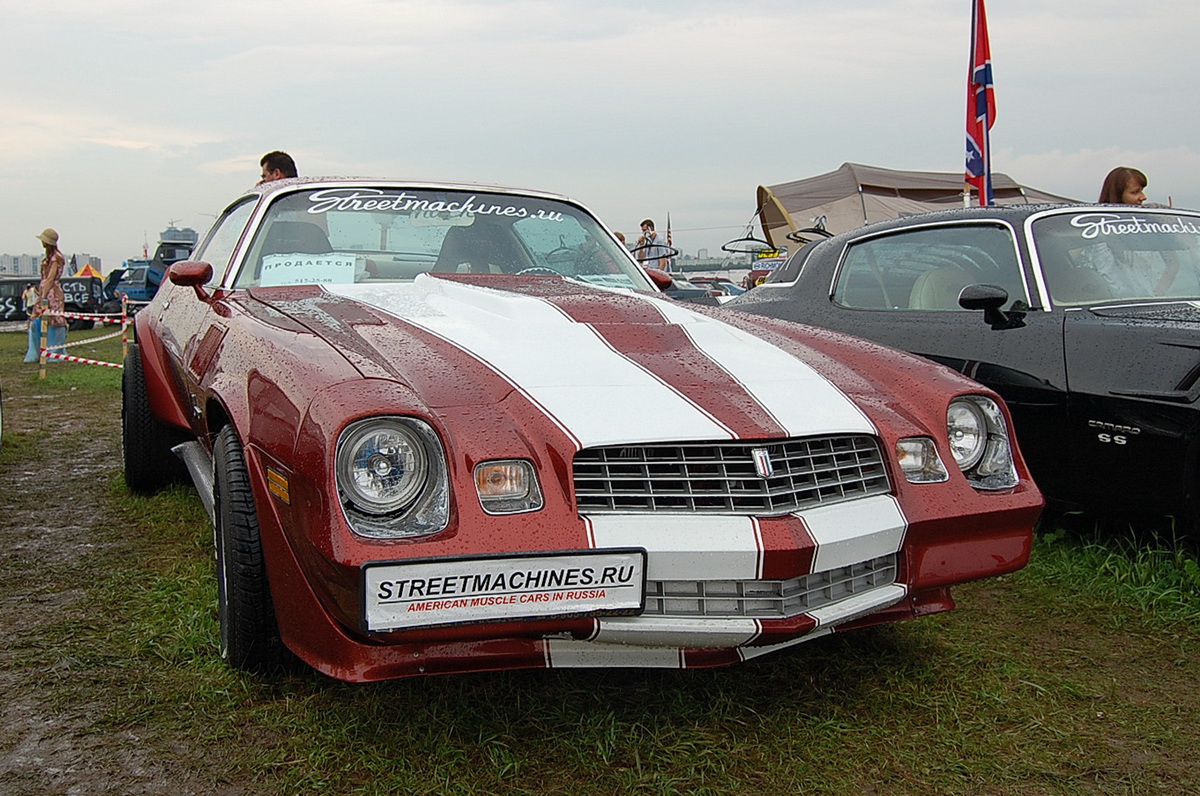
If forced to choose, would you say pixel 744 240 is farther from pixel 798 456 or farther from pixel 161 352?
pixel 798 456

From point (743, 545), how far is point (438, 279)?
5.27 feet

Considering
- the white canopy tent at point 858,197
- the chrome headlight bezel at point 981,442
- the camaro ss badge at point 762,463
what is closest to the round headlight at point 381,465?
the camaro ss badge at point 762,463

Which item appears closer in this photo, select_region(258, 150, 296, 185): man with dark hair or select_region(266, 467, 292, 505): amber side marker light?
select_region(266, 467, 292, 505): amber side marker light

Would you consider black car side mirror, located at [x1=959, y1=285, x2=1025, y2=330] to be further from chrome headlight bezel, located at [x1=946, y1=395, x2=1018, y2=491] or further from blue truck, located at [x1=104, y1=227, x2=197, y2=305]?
blue truck, located at [x1=104, y1=227, x2=197, y2=305]

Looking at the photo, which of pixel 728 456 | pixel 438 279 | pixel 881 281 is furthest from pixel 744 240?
pixel 728 456

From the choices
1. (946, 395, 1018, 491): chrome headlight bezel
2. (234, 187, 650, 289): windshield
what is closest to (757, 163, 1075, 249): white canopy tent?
(234, 187, 650, 289): windshield

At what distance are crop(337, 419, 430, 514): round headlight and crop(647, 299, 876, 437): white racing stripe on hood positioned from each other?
30.1 inches

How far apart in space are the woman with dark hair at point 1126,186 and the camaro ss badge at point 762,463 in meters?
4.21

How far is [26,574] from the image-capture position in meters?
3.37

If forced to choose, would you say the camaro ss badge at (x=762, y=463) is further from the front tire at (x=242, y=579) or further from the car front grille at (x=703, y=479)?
the front tire at (x=242, y=579)

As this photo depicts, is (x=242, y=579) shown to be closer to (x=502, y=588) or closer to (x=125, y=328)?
(x=502, y=588)

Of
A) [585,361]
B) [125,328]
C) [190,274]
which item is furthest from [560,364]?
[125,328]

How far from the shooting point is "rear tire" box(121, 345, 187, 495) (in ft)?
13.8

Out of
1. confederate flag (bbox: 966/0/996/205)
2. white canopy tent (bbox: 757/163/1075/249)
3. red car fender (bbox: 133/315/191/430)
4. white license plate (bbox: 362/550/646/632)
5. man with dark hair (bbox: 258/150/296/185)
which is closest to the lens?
white license plate (bbox: 362/550/646/632)
